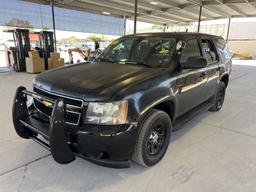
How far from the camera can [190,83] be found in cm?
302

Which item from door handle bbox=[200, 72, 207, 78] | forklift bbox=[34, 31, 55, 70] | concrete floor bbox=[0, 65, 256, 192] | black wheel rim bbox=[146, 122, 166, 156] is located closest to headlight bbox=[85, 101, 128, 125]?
black wheel rim bbox=[146, 122, 166, 156]

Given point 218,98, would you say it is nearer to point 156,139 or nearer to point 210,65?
point 210,65

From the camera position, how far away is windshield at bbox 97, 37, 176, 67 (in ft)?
9.28

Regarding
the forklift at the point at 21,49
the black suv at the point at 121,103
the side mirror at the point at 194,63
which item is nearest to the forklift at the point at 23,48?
the forklift at the point at 21,49

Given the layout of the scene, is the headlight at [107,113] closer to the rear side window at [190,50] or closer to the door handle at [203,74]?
the rear side window at [190,50]

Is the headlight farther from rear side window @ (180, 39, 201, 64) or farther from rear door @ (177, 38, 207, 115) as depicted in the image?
rear side window @ (180, 39, 201, 64)

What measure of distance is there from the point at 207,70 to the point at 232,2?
34.8ft

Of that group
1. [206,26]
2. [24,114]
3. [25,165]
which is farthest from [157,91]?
[206,26]

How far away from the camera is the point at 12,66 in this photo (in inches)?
434

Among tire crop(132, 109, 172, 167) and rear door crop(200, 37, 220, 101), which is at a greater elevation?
rear door crop(200, 37, 220, 101)

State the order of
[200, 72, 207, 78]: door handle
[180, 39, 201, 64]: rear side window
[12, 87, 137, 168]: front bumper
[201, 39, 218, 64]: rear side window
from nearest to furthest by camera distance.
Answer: [12, 87, 137, 168]: front bumper, [180, 39, 201, 64]: rear side window, [200, 72, 207, 78]: door handle, [201, 39, 218, 64]: rear side window

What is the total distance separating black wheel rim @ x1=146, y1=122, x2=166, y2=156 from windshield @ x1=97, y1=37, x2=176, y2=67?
2.66ft

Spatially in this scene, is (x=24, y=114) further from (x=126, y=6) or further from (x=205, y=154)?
(x=126, y=6)

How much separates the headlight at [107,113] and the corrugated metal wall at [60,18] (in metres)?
25.6
